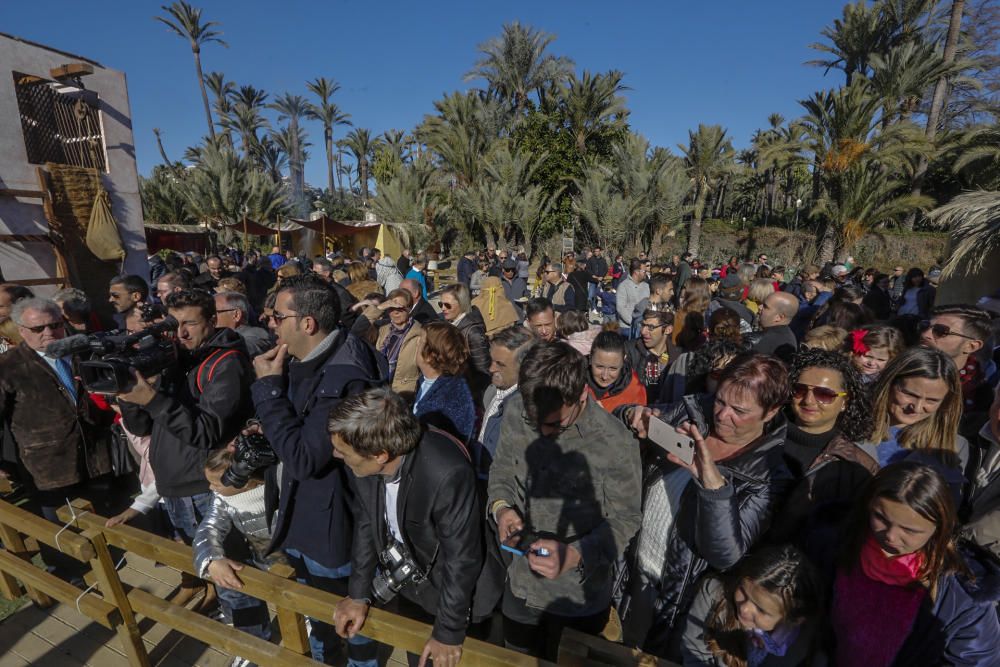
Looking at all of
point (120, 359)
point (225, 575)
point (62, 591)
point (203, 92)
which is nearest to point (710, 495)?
point (225, 575)

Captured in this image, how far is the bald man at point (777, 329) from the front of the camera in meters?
3.99

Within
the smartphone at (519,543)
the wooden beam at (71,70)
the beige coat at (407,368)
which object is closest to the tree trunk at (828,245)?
the beige coat at (407,368)

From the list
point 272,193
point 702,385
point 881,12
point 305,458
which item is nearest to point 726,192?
point 881,12

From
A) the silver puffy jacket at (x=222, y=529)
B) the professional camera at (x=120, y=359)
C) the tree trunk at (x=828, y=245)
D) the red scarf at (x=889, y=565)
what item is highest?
the tree trunk at (x=828, y=245)

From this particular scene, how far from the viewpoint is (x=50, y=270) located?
26.4 feet

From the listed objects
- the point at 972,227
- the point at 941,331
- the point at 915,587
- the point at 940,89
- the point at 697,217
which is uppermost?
the point at 940,89

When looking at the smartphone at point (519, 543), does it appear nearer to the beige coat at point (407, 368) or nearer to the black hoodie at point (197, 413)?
the black hoodie at point (197, 413)

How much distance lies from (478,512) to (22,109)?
33.8 feet

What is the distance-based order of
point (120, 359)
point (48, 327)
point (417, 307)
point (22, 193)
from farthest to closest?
point (22, 193)
point (417, 307)
point (48, 327)
point (120, 359)

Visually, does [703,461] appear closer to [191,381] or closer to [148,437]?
[191,381]

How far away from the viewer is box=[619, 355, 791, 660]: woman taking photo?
1.72 metres

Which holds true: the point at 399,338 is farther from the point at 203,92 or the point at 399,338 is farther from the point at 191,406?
the point at 203,92

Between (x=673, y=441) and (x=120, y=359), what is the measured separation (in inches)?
93.7

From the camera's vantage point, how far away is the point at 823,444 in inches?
84.0
